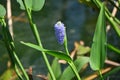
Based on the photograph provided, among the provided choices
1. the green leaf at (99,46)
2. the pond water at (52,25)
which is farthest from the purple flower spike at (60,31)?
the pond water at (52,25)

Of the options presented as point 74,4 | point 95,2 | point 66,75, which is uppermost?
point 95,2

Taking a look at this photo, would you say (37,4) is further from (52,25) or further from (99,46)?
(52,25)

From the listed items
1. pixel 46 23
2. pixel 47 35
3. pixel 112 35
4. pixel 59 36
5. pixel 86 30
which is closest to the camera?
pixel 59 36

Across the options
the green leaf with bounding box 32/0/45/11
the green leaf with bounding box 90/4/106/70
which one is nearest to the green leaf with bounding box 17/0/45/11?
the green leaf with bounding box 32/0/45/11

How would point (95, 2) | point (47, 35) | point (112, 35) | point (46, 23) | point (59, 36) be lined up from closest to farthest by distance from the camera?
point (59, 36)
point (95, 2)
point (112, 35)
point (47, 35)
point (46, 23)

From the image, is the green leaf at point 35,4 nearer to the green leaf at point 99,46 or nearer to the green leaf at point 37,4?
the green leaf at point 37,4

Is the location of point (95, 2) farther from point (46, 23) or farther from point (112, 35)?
point (46, 23)

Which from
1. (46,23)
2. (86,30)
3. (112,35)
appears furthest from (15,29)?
(112,35)
